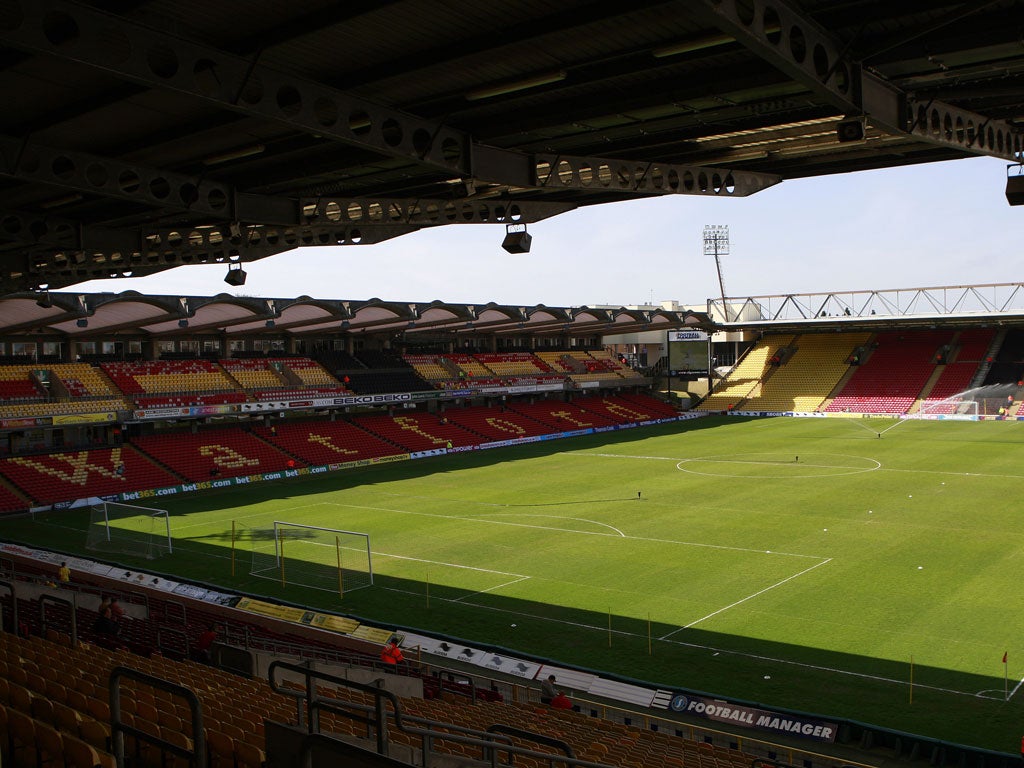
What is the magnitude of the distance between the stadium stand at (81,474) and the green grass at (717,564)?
3.22m

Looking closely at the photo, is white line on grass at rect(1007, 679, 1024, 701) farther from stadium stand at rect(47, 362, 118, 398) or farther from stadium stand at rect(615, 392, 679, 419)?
stadium stand at rect(615, 392, 679, 419)

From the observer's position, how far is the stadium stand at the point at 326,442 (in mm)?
55188

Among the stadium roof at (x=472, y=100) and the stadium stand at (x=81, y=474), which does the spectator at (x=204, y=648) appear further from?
the stadium stand at (x=81, y=474)

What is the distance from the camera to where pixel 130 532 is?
33.1 meters

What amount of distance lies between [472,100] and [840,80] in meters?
4.92

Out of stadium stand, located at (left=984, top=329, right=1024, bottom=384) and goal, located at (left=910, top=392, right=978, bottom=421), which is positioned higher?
stadium stand, located at (left=984, top=329, right=1024, bottom=384)

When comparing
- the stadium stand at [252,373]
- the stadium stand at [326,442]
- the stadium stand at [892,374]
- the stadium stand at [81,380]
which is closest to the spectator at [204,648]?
the stadium stand at [81,380]

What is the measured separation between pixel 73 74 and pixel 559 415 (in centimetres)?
6450

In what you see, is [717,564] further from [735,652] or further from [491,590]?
[735,652]

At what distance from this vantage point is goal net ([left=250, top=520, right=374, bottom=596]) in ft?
91.0

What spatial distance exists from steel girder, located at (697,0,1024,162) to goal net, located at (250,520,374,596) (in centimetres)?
2053

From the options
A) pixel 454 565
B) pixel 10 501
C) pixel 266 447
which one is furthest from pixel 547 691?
pixel 266 447

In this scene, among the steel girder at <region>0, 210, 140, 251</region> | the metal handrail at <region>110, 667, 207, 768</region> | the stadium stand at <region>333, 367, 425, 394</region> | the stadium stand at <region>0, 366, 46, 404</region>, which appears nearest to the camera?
the metal handrail at <region>110, 667, 207, 768</region>

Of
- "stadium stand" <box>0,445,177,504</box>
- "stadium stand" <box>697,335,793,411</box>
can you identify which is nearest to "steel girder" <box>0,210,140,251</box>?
"stadium stand" <box>0,445,177,504</box>
